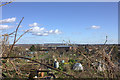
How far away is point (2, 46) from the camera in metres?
0.43

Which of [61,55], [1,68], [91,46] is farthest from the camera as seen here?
[61,55]

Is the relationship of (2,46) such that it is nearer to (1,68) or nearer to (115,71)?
(1,68)

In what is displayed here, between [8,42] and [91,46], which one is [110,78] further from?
[8,42]

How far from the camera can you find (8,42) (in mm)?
436

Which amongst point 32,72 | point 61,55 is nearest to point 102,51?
point 32,72

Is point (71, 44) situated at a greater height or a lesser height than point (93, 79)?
greater

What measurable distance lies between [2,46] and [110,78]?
32 cm

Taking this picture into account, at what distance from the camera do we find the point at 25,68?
1.48 ft

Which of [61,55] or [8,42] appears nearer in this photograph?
[8,42]

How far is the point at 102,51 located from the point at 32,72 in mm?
217

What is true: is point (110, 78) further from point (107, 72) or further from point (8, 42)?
point (8, 42)

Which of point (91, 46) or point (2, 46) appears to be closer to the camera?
point (2, 46)

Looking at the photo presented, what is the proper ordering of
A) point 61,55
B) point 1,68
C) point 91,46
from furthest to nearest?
1. point 61,55
2. point 91,46
3. point 1,68

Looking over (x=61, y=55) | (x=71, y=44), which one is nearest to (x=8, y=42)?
(x=71, y=44)
